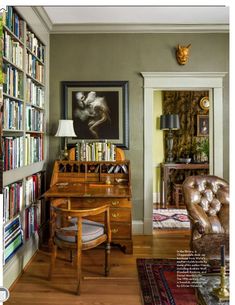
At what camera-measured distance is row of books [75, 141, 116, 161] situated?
336cm

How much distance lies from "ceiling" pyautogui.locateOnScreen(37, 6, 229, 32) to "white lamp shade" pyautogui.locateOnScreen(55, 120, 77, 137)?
115 cm

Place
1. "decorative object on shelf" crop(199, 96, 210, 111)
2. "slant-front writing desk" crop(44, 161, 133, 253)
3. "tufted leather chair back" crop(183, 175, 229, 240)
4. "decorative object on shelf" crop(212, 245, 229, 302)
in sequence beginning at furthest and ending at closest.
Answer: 1. "decorative object on shelf" crop(199, 96, 210, 111)
2. "slant-front writing desk" crop(44, 161, 133, 253)
3. "tufted leather chair back" crop(183, 175, 229, 240)
4. "decorative object on shelf" crop(212, 245, 229, 302)

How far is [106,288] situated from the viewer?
227 centimetres

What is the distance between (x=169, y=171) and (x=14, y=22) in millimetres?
3597

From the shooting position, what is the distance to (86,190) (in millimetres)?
3004

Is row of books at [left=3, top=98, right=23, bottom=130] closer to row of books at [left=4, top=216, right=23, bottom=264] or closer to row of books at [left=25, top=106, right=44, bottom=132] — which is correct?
row of books at [left=25, top=106, right=44, bottom=132]

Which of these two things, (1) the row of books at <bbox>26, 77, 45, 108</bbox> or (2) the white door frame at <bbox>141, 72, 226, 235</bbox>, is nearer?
(1) the row of books at <bbox>26, 77, 45, 108</bbox>

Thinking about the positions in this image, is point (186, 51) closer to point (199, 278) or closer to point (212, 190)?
point (212, 190)

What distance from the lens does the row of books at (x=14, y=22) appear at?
7.36 ft

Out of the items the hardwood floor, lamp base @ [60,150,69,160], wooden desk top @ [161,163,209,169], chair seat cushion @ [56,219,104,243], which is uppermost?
lamp base @ [60,150,69,160]

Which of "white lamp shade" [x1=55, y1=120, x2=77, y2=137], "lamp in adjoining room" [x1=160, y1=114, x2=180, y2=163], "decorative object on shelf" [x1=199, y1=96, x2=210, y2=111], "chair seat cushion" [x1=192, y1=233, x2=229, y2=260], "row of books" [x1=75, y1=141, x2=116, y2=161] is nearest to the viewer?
"chair seat cushion" [x1=192, y1=233, x2=229, y2=260]

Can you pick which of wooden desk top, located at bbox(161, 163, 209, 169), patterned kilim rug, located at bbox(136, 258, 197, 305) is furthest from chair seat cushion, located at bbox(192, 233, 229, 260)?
wooden desk top, located at bbox(161, 163, 209, 169)
